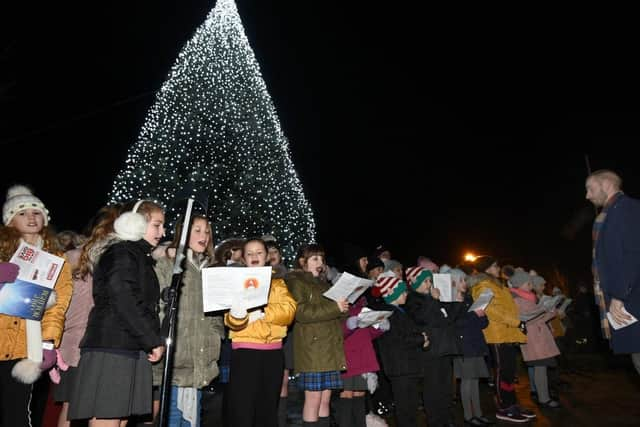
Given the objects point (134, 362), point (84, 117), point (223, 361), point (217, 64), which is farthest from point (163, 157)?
point (134, 362)

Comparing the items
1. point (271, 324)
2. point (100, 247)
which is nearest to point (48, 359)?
point (100, 247)

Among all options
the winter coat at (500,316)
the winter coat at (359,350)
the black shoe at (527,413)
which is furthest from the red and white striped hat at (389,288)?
the black shoe at (527,413)

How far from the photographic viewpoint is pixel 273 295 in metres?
3.73

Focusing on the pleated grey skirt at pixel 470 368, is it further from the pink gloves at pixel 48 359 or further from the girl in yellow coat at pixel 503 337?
the pink gloves at pixel 48 359

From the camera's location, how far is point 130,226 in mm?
2889

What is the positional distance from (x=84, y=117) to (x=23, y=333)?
1364 centimetres

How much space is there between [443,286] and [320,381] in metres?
2.20

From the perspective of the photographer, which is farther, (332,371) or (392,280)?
(392,280)

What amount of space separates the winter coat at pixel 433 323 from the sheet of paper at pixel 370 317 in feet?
2.42

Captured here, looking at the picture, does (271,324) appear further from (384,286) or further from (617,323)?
(617,323)

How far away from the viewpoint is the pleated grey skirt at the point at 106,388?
102 inches

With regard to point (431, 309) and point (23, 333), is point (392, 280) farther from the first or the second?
point (23, 333)

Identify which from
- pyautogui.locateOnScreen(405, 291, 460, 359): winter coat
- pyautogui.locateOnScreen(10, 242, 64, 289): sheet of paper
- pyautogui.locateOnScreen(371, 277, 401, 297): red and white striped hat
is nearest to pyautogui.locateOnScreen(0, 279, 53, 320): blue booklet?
pyautogui.locateOnScreen(10, 242, 64, 289): sheet of paper

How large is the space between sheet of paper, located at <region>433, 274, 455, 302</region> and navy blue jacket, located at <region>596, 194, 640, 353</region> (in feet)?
6.79
